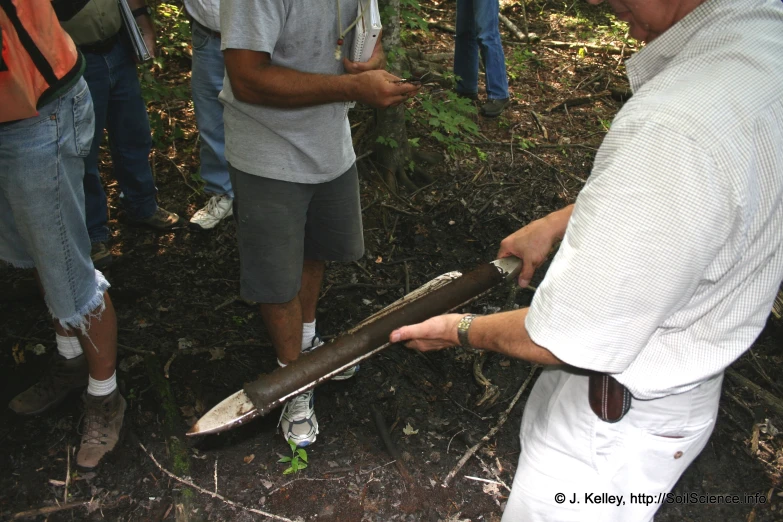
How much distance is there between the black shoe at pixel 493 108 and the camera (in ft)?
19.5

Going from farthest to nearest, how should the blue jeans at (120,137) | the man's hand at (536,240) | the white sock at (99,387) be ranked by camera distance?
the blue jeans at (120,137)
the white sock at (99,387)
the man's hand at (536,240)

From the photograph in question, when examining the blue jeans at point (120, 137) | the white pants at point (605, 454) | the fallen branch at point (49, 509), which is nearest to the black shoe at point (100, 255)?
the blue jeans at point (120, 137)

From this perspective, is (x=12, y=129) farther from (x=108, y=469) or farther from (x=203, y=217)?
(x=203, y=217)

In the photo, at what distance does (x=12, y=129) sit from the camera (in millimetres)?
2244

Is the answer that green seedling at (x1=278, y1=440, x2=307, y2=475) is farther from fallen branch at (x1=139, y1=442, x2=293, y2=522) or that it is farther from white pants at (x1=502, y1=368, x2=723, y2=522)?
white pants at (x1=502, y1=368, x2=723, y2=522)

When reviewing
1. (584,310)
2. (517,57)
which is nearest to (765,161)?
(584,310)

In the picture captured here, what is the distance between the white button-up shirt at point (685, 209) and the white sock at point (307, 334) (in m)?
1.91

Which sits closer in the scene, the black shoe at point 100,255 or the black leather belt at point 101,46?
the black leather belt at point 101,46

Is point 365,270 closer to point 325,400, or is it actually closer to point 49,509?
point 325,400

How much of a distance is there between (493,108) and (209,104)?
2914mm

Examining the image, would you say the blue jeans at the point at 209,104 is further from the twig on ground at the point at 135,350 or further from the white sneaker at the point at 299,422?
the white sneaker at the point at 299,422

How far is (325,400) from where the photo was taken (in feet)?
10.5

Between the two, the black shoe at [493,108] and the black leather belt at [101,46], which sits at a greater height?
the black leather belt at [101,46]

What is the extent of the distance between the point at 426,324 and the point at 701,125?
101 centimetres
